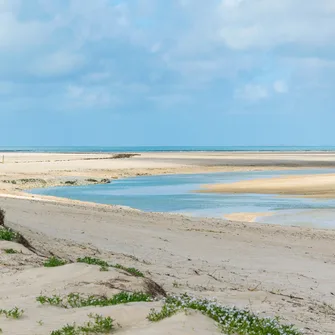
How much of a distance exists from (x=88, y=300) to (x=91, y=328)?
4.64 feet

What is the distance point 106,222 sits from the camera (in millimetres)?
20797

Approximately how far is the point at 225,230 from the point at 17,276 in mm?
11522

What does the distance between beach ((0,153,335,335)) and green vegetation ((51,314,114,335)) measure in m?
0.20

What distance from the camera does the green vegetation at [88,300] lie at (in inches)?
308

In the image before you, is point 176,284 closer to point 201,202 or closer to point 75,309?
point 75,309

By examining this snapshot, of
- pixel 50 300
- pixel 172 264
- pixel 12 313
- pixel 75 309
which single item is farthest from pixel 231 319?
pixel 172 264

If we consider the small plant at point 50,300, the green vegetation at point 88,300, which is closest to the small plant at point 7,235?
the green vegetation at point 88,300

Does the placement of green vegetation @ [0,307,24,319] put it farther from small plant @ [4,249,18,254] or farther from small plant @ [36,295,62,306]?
small plant @ [4,249,18,254]

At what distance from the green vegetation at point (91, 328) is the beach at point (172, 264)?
0.65 feet

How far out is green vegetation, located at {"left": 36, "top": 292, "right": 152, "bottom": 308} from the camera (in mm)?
7824

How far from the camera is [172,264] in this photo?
13836 millimetres

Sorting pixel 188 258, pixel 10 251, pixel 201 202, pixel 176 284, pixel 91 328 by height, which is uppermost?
pixel 91 328

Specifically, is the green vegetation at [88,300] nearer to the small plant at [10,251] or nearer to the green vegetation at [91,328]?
the green vegetation at [91,328]

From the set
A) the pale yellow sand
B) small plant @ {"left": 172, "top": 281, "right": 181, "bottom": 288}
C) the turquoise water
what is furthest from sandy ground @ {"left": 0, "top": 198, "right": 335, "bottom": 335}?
the turquoise water
